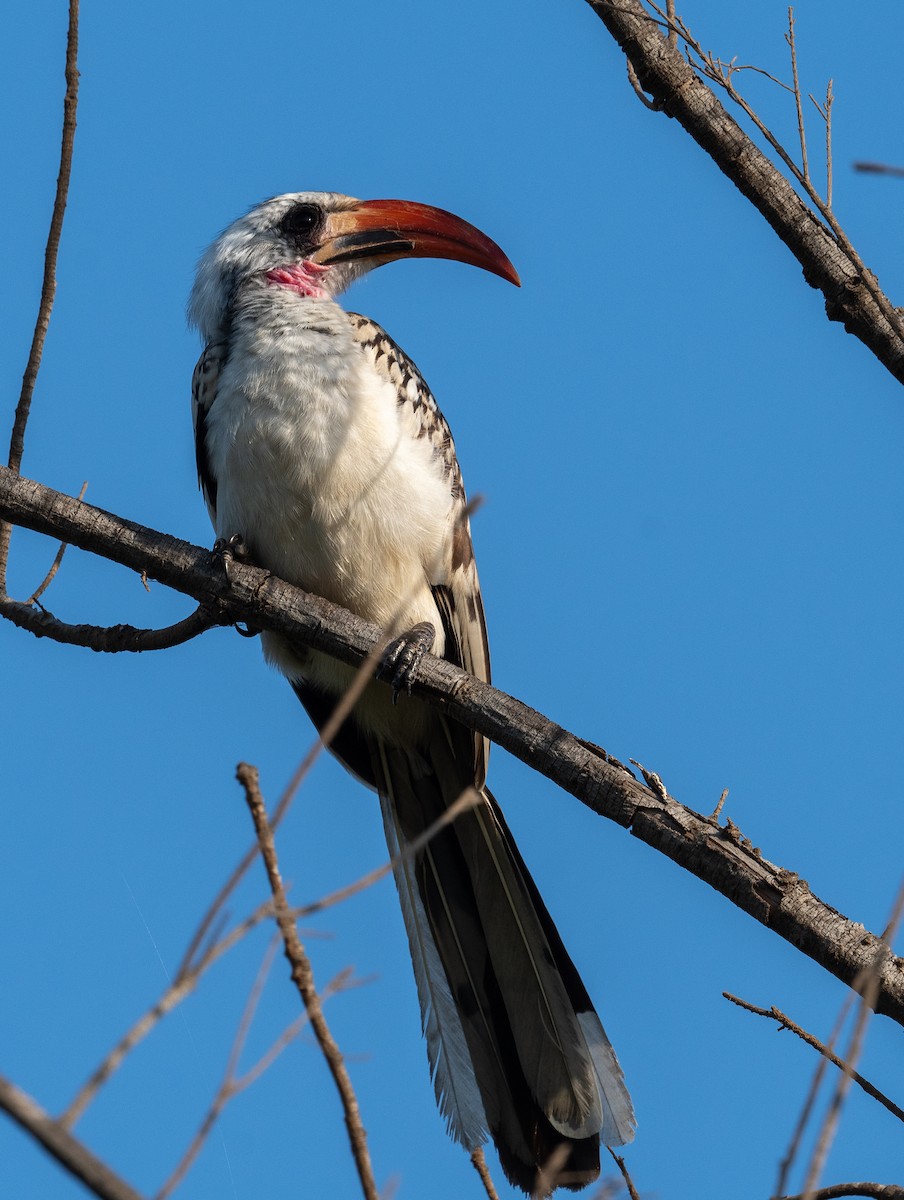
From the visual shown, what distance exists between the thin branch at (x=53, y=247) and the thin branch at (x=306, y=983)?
2.28m

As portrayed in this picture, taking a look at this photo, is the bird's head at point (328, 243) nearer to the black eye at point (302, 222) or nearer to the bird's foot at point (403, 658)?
the black eye at point (302, 222)

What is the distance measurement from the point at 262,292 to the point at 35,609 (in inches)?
56.7

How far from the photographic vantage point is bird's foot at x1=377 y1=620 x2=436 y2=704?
3930mm

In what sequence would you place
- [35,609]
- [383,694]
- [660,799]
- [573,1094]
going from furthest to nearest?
[383,694], [35,609], [573,1094], [660,799]

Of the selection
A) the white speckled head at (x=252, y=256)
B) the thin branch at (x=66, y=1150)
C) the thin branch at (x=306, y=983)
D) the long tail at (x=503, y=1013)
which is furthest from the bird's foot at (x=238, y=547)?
the thin branch at (x=66, y=1150)

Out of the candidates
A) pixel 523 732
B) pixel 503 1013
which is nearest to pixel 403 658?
pixel 523 732

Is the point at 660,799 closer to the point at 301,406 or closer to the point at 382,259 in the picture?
the point at 301,406

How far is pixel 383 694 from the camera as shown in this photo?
4.58m

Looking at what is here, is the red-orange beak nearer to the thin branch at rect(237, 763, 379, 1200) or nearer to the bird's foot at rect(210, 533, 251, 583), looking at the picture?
the bird's foot at rect(210, 533, 251, 583)

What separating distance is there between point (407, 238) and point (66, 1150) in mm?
4370

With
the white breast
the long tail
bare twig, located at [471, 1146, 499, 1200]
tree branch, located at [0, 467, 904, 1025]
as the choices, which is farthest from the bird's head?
bare twig, located at [471, 1146, 499, 1200]

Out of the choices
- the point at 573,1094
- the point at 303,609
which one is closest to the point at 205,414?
the point at 303,609

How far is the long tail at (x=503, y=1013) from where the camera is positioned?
11.8ft

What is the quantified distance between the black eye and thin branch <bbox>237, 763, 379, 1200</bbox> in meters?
3.63
